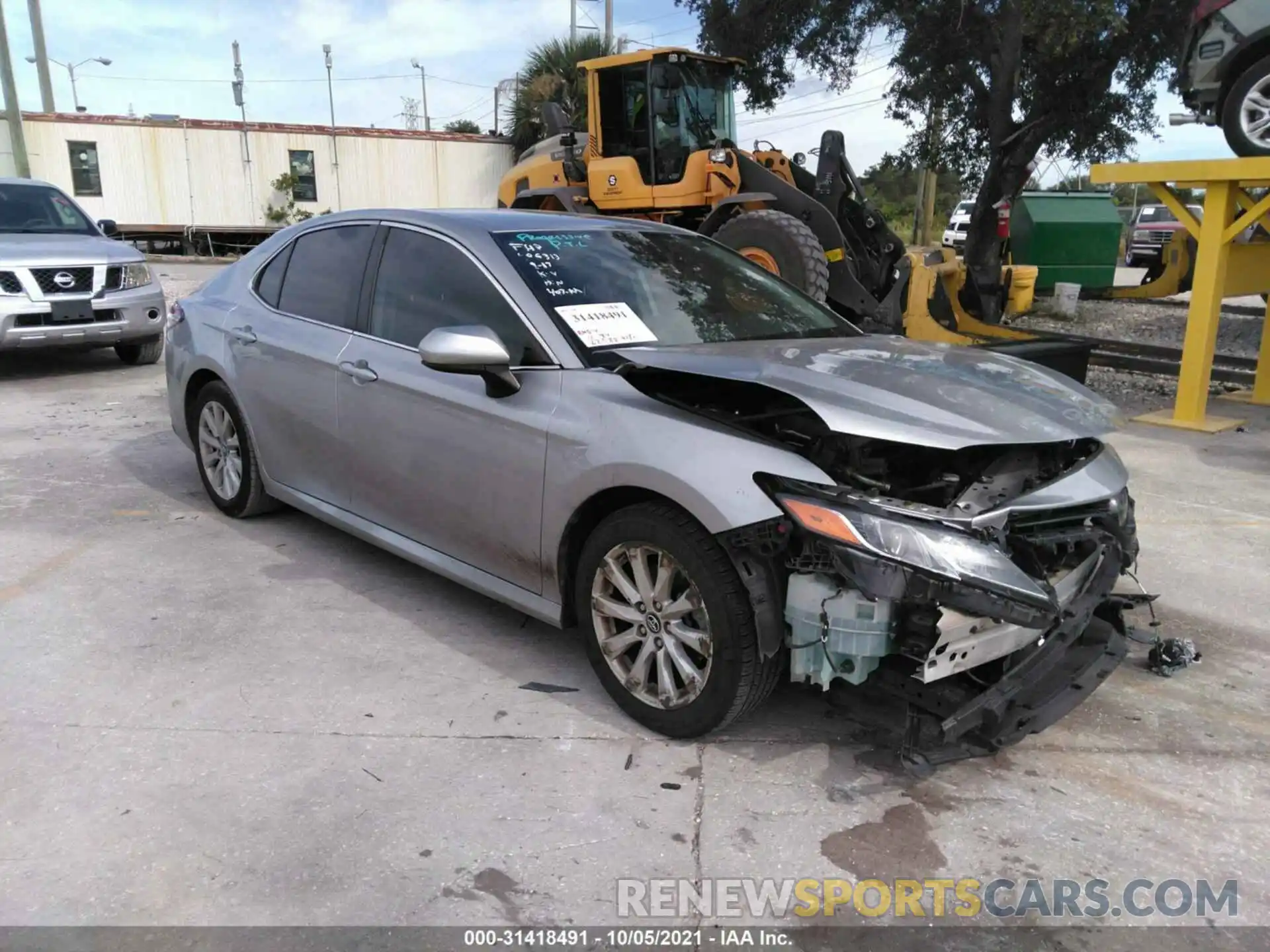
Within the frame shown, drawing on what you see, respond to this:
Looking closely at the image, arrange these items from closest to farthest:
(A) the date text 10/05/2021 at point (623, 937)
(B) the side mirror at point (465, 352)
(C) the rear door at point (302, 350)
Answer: (A) the date text 10/05/2021 at point (623, 937)
(B) the side mirror at point (465, 352)
(C) the rear door at point (302, 350)

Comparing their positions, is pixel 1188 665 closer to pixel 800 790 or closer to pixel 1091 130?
pixel 800 790

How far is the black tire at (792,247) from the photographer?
8.88 meters

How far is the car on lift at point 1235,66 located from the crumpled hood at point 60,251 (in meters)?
10.7

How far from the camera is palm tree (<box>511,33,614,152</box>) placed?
31875mm

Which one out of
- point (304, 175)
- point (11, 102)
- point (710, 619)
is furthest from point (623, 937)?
point (304, 175)

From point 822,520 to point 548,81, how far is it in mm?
31898

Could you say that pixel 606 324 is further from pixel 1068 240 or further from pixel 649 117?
pixel 1068 240

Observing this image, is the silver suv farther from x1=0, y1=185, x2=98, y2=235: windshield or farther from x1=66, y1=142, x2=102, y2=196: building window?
x1=66, y1=142, x2=102, y2=196: building window

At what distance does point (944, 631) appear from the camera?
2756 millimetres

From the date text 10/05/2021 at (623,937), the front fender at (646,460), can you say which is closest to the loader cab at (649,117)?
the front fender at (646,460)

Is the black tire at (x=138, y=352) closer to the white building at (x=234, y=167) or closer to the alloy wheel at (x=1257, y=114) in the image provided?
the alloy wheel at (x=1257, y=114)

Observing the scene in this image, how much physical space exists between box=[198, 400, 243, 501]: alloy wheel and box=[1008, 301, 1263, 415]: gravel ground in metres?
7.75

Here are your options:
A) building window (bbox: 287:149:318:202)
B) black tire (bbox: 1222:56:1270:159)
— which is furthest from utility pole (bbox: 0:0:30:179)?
black tire (bbox: 1222:56:1270:159)

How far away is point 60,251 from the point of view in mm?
9484
